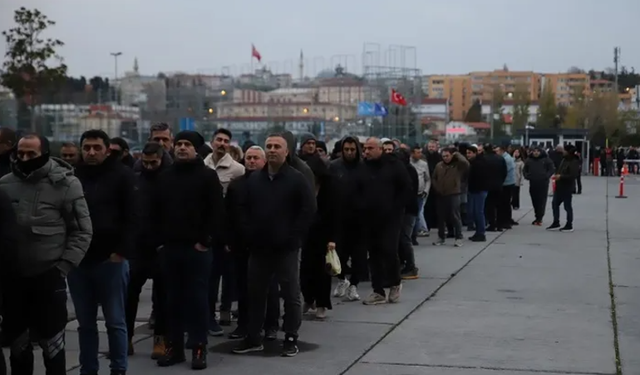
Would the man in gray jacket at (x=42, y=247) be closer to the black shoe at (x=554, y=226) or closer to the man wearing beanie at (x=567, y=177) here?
the man wearing beanie at (x=567, y=177)

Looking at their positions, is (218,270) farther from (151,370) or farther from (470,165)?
(470,165)

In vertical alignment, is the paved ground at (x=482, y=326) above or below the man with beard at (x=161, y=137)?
below

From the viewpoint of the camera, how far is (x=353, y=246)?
1127cm

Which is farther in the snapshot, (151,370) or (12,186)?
(151,370)

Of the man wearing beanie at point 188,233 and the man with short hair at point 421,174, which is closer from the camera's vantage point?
the man wearing beanie at point 188,233

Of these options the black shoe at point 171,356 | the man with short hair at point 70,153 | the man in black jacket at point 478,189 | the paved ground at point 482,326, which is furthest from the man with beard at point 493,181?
the black shoe at point 171,356

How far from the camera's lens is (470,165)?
18.5 metres

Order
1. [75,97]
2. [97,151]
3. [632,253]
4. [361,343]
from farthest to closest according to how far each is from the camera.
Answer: [75,97], [632,253], [361,343], [97,151]

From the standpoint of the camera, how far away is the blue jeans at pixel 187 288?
786 centimetres

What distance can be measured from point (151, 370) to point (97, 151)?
1.93m

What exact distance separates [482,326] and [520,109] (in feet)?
325

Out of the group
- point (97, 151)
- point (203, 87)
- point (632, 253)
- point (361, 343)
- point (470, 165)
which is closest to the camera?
point (97, 151)

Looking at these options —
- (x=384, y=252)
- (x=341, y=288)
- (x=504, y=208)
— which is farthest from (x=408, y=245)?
(x=504, y=208)

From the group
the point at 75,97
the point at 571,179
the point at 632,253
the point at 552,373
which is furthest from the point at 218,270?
the point at 75,97
